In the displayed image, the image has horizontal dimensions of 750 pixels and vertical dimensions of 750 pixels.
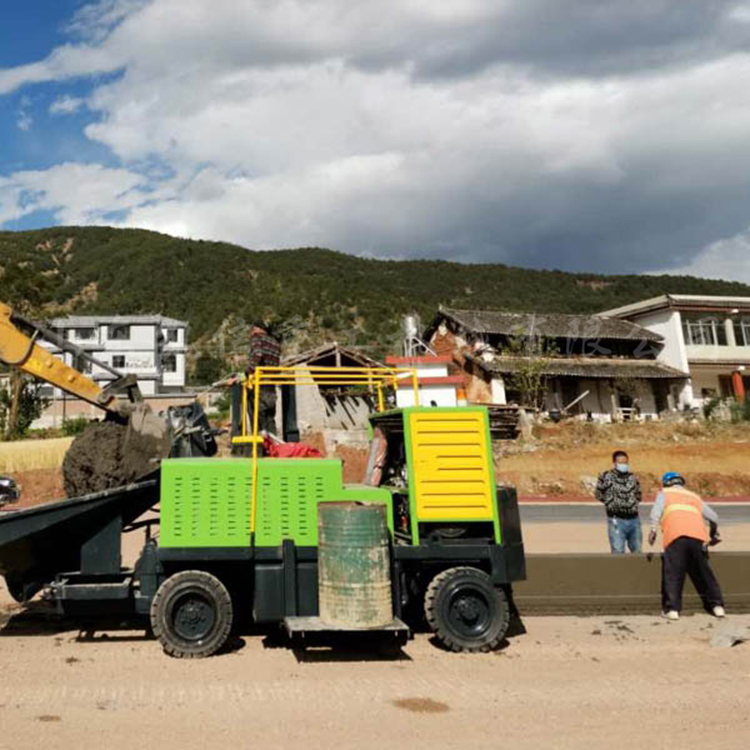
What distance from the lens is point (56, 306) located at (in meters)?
92.5

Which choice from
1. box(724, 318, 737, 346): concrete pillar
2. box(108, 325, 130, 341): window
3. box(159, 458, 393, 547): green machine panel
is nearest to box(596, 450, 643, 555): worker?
box(159, 458, 393, 547): green machine panel

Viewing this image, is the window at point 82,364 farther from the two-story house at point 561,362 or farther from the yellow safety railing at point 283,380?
the two-story house at point 561,362

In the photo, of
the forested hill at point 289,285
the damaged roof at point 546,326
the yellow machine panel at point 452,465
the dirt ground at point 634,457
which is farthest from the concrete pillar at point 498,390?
the yellow machine panel at point 452,465

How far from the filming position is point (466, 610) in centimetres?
645

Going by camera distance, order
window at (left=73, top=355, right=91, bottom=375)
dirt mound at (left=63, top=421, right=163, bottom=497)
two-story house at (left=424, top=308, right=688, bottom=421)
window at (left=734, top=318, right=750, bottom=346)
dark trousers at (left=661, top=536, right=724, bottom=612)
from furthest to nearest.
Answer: window at (left=734, top=318, right=750, bottom=346) → two-story house at (left=424, top=308, right=688, bottom=421) → window at (left=73, top=355, right=91, bottom=375) → dark trousers at (left=661, top=536, right=724, bottom=612) → dirt mound at (left=63, top=421, right=163, bottom=497)

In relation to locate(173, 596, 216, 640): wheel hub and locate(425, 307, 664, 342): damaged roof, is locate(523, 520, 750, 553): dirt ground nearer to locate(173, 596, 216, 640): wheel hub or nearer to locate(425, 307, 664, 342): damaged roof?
locate(173, 596, 216, 640): wheel hub

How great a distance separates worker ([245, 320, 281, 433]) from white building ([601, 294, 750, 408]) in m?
39.7

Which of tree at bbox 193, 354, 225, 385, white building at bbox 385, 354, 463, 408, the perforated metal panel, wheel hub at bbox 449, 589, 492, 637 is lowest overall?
wheel hub at bbox 449, 589, 492, 637

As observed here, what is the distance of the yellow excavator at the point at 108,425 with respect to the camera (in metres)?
7.21

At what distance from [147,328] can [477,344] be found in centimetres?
4010

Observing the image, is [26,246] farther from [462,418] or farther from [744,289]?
[462,418]

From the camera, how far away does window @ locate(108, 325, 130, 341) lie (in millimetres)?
68338

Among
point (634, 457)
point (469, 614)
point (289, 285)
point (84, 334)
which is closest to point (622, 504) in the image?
point (469, 614)

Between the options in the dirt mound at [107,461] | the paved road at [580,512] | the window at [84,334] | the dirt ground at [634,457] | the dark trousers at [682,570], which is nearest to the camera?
the dirt mound at [107,461]
